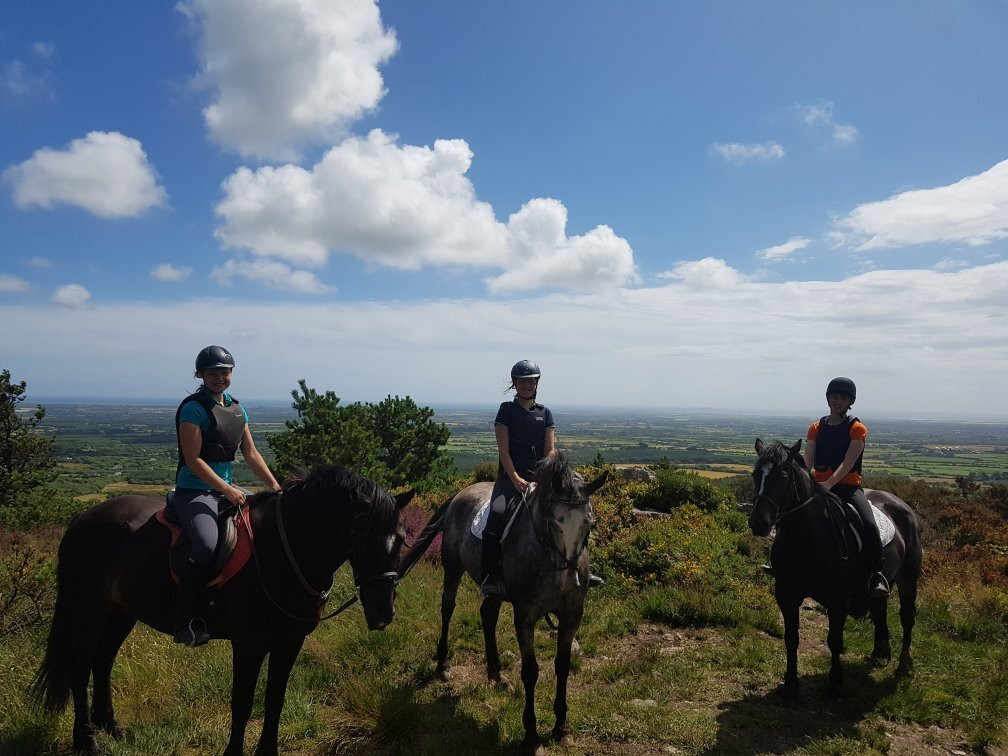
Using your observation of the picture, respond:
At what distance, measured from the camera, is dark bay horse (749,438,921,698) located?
19.0ft

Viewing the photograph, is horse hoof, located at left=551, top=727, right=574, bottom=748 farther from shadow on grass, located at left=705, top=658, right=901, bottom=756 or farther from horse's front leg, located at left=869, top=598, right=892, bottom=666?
horse's front leg, located at left=869, top=598, right=892, bottom=666

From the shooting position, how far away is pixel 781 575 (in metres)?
6.11

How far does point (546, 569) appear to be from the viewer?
5086mm

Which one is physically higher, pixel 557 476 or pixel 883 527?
pixel 557 476

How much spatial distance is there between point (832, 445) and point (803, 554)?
1429 mm

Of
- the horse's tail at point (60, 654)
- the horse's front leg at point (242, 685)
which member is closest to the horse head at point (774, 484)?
the horse's front leg at point (242, 685)

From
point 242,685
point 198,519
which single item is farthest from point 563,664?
point 198,519

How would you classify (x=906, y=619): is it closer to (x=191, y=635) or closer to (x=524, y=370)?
(x=524, y=370)

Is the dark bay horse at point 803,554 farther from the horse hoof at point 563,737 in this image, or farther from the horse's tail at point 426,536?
the horse's tail at point 426,536

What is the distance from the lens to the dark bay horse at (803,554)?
5.79m

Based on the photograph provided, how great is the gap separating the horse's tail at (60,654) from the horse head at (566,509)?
406 centimetres

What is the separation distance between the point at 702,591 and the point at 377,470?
1067cm

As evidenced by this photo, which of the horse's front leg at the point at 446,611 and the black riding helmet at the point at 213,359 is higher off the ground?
the black riding helmet at the point at 213,359

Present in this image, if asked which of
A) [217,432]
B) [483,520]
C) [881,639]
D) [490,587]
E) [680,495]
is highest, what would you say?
[217,432]
